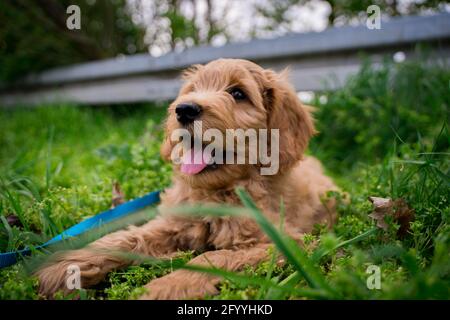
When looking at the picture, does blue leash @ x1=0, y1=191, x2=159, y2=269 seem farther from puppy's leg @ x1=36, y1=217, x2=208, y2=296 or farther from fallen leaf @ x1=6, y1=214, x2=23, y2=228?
fallen leaf @ x1=6, y1=214, x2=23, y2=228

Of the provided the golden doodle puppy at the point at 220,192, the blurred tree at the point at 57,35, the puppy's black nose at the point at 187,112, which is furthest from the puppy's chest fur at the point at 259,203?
the blurred tree at the point at 57,35

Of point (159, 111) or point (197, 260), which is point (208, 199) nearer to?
point (197, 260)

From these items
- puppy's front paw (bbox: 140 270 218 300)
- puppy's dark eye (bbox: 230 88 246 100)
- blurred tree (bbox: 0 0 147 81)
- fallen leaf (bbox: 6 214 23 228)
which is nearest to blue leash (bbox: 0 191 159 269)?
fallen leaf (bbox: 6 214 23 228)

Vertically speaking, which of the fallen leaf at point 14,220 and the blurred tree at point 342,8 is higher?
the blurred tree at point 342,8

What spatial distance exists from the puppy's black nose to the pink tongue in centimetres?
22

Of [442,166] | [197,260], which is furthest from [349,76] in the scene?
[197,260]

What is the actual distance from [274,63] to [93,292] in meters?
4.04

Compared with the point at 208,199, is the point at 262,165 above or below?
above

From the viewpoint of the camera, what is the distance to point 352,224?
236 centimetres

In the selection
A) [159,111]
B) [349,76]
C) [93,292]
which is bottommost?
[93,292]

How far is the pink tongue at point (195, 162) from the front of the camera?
2.36m

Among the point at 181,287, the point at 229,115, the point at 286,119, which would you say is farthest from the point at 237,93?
the point at 181,287

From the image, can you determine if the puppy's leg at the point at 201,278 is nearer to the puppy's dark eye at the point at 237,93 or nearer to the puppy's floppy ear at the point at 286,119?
the puppy's floppy ear at the point at 286,119

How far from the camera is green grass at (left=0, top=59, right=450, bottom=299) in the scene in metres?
1.52
